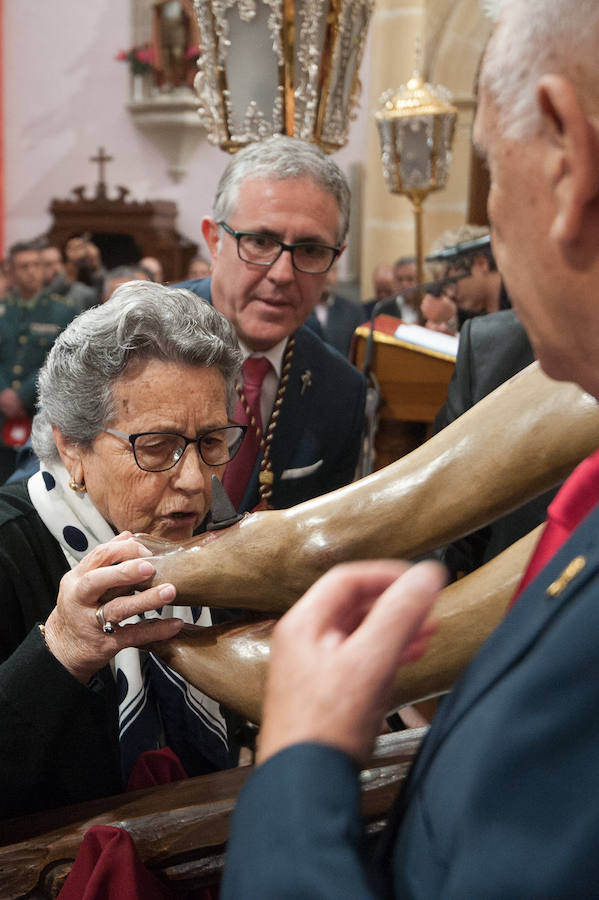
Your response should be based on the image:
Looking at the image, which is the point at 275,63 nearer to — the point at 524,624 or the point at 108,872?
the point at 108,872

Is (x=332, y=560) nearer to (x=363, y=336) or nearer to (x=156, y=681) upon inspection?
(x=156, y=681)

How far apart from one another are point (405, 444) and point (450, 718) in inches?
96.9

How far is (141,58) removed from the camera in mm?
11828

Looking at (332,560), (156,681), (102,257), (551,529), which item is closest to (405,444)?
(156,681)

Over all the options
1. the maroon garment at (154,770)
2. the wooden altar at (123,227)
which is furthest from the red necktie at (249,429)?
the wooden altar at (123,227)

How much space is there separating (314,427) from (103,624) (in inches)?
54.1

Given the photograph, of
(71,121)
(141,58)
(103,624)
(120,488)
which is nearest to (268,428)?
(120,488)

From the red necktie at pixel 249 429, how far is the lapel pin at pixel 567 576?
1.70 metres

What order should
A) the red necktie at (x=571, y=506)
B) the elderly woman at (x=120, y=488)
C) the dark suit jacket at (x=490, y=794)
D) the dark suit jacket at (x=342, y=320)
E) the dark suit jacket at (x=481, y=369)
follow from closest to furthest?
the dark suit jacket at (x=490, y=794)
the red necktie at (x=571, y=506)
the elderly woman at (x=120, y=488)
the dark suit jacket at (x=481, y=369)
the dark suit jacket at (x=342, y=320)

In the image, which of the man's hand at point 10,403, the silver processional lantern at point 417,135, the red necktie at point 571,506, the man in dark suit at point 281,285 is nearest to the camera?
the red necktie at point 571,506

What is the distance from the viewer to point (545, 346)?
2.24 feet

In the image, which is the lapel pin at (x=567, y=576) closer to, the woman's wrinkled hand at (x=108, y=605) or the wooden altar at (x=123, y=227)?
the woman's wrinkled hand at (x=108, y=605)

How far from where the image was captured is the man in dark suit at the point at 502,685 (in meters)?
0.58

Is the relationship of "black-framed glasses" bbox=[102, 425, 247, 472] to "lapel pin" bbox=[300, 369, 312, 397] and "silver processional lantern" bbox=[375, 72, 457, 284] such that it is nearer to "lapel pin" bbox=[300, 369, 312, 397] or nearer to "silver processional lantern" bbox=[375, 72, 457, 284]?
"lapel pin" bbox=[300, 369, 312, 397]
